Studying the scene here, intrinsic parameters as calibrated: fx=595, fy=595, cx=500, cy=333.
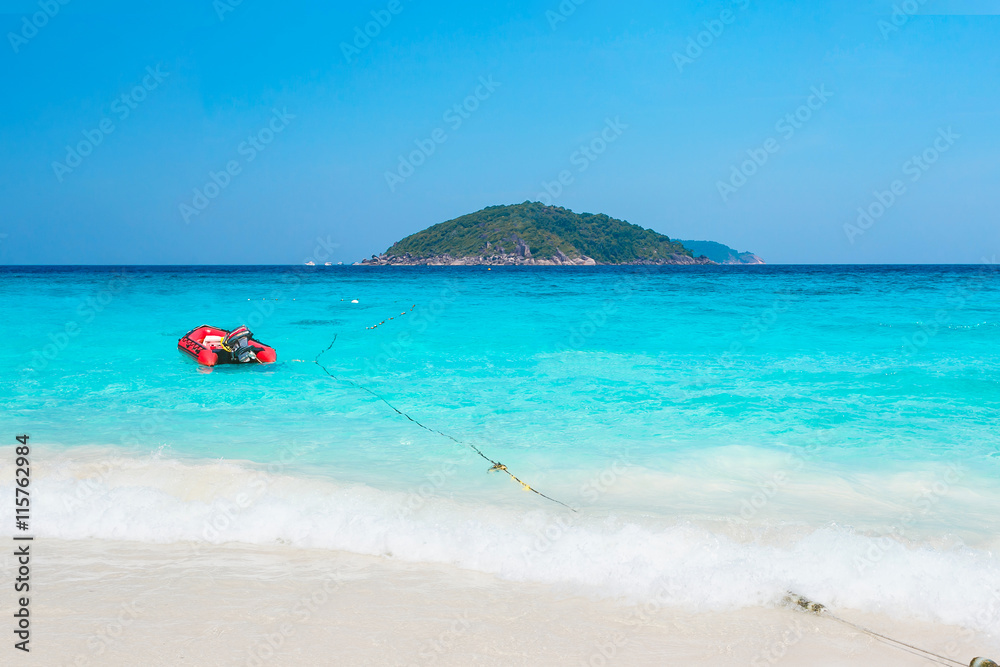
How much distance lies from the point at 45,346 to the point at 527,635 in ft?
52.5

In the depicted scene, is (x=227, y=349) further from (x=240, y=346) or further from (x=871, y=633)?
(x=871, y=633)

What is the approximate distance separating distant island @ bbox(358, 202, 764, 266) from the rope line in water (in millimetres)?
112326

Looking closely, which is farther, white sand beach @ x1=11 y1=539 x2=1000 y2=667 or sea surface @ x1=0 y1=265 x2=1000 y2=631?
sea surface @ x1=0 y1=265 x2=1000 y2=631

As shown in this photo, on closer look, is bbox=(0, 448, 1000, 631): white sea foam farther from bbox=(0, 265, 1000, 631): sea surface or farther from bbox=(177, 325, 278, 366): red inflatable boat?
bbox=(177, 325, 278, 366): red inflatable boat

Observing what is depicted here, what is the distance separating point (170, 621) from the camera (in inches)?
126

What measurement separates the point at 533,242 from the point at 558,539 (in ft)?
374

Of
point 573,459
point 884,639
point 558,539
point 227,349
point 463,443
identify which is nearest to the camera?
point 884,639

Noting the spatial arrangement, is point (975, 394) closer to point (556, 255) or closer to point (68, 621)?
point (68, 621)

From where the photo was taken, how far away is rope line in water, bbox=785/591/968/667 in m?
3.02

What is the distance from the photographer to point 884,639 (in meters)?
3.19

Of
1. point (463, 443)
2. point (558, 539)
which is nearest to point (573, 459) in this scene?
point (463, 443)

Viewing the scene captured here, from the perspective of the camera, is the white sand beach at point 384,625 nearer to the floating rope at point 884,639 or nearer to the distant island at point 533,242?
the floating rope at point 884,639

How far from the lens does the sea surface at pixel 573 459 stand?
156 inches

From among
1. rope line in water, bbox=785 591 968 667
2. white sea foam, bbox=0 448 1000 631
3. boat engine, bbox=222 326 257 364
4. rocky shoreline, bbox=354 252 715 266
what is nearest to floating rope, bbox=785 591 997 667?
rope line in water, bbox=785 591 968 667
